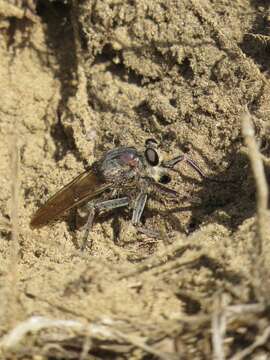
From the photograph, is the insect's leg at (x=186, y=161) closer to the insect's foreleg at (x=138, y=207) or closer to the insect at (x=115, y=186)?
the insect at (x=115, y=186)

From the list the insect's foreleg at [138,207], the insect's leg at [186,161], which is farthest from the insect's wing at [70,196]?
the insect's leg at [186,161]

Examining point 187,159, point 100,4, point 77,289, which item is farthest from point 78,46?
point 77,289

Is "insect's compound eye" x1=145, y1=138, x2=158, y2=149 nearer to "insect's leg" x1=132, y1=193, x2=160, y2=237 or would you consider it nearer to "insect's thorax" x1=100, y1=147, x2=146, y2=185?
"insect's thorax" x1=100, y1=147, x2=146, y2=185

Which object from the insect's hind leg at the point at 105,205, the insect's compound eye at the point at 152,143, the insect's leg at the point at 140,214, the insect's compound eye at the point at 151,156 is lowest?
the insect's leg at the point at 140,214

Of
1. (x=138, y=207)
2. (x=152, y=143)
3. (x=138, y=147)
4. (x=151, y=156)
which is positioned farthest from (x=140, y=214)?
(x=138, y=147)

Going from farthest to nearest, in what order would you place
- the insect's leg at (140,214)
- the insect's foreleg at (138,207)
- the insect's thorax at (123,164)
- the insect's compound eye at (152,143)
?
the insect's thorax at (123,164) < the insect's compound eye at (152,143) < the insect's foreleg at (138,207) < the insect's leg at (140,214)

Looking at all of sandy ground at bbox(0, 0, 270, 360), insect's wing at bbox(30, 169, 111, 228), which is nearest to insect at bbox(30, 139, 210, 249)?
insect's wing at bbox(30, 169, 111, 228)
